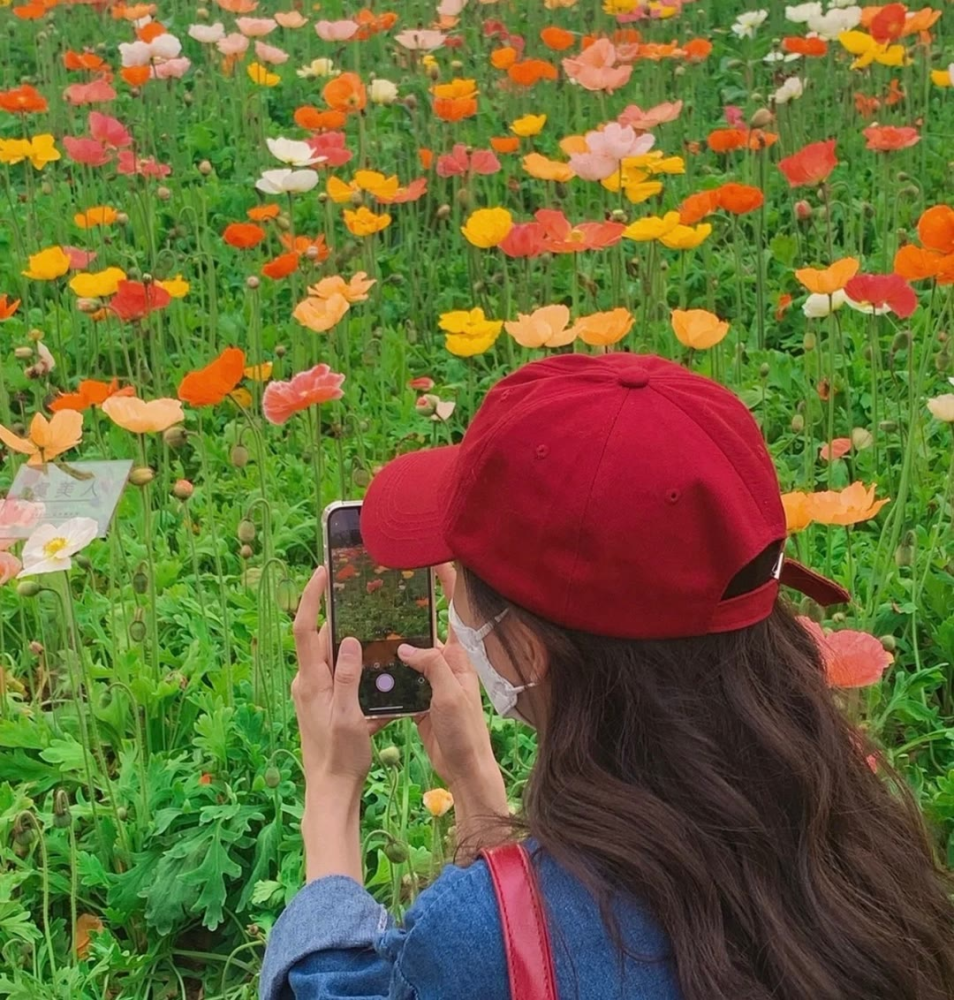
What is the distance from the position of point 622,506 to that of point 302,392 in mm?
1043

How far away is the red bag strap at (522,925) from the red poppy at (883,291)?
1486mm

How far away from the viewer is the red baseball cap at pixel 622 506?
101cm

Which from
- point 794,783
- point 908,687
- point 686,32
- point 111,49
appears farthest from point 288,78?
point 794,783

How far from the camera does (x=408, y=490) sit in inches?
49.0

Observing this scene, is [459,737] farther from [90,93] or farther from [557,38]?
[557,38]

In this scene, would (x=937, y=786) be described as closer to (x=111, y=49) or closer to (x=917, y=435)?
(x=917, y=435)

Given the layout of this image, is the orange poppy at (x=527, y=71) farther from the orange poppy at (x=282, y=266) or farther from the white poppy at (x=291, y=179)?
the orange poppy at (x=282, y=266)

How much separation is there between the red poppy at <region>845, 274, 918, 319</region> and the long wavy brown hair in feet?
4.15

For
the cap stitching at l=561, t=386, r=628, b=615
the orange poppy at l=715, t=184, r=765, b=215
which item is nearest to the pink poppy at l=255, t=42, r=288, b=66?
the orange poppy at l=715, t=184, r=765, b=215

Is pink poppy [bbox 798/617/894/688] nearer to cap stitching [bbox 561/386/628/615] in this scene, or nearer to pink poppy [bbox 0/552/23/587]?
cap stitching [bbox 561/386/628/615]

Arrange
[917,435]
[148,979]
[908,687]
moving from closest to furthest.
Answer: [148,979] → [908,687] → [917,435]

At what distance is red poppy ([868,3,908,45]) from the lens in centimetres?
316

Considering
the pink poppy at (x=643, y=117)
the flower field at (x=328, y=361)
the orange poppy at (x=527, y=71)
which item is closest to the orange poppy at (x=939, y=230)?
the flower field at (x=328, y=361)

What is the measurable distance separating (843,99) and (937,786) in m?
2.92
